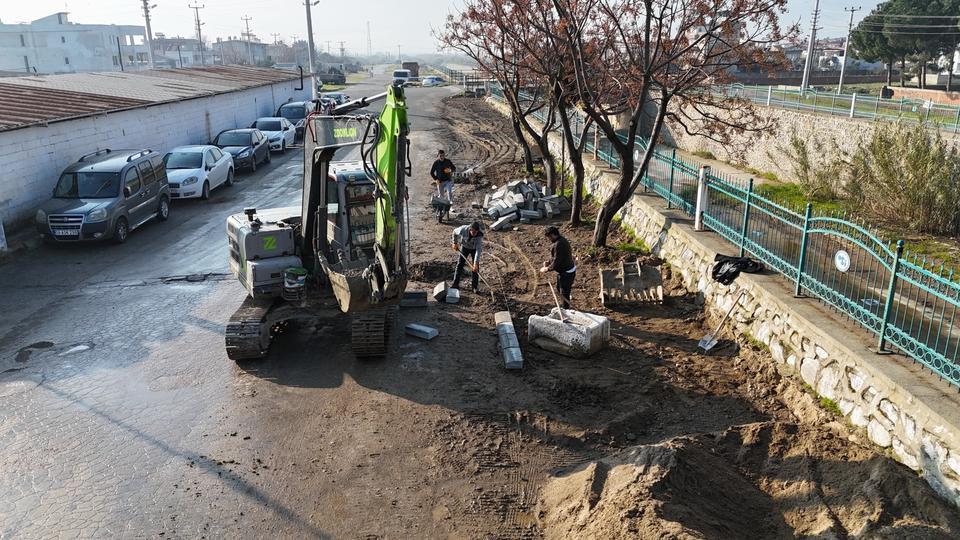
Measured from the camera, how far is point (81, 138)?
19.4 meters

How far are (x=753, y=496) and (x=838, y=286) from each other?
337cm

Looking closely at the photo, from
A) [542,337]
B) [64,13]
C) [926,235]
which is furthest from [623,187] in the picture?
[64,13]

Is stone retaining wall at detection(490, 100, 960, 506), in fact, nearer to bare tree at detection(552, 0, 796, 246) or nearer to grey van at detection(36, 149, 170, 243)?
bare tree at detection(552, 0, 796, 246)

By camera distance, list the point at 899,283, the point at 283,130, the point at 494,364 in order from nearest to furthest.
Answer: the point at 899,283 < the point at 494,364 < the point at 283,130

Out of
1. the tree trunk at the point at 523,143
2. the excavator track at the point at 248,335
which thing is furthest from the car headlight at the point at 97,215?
the tree trunk at the point at 523,143

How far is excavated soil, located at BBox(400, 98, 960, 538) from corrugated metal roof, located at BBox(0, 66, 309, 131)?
538 inches

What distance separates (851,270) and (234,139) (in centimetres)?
2345

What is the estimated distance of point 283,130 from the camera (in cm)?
3114

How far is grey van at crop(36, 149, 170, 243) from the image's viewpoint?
15227 mm

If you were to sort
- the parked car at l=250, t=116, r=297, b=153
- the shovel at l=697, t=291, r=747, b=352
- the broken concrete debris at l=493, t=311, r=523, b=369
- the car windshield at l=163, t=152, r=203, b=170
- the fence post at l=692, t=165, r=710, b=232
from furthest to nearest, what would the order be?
1. the parked car at l=250, t=116, r=297, b=153
2. the car windshield at l=163, t=152, r=203, b=170
3. the fence post at l=692, t=165, r=710, b=232
4. the shovel at l=697, t=291, r=747, b=352
5. the broken concrete debris at l=493, t=311, r=523, b=369

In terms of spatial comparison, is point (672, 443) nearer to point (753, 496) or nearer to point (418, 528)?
point (753, 496)

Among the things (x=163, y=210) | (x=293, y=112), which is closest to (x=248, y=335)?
(x=163, y=210)

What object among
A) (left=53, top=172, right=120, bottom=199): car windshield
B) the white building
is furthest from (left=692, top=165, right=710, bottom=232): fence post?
the white building

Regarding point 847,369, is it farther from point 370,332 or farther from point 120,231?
point 120,231
